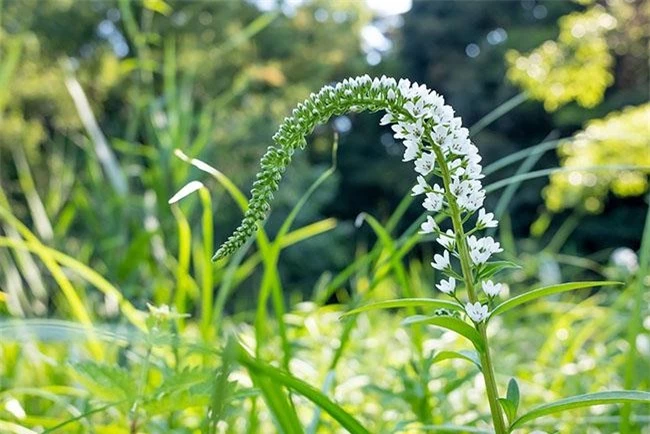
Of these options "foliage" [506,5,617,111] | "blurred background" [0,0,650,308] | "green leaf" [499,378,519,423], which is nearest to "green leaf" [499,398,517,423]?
"green leaf" [499,378,519,423]

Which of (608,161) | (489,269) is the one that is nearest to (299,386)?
(489,269)

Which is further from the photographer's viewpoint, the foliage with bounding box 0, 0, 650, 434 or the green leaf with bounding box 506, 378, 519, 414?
the foliage with bounding box 0, 0, 650, 434

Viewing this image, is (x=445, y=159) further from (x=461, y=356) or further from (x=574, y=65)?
(x=574, y=65)

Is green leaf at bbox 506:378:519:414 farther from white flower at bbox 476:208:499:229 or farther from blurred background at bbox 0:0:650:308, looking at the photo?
blurred background at bbox 0:0:650:308

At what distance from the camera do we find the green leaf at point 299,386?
36 cm

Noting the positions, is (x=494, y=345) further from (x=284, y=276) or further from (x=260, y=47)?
(x=260, y=47)

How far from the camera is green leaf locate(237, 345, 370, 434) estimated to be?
36 centimetres

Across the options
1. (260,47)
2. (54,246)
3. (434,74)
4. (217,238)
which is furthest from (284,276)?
(54,246)

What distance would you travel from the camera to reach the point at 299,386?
1.42 feet

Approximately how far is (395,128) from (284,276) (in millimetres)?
10183

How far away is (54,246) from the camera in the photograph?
159 cm

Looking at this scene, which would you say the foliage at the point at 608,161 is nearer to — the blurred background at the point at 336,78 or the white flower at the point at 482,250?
the blurred background at the point at 336,78

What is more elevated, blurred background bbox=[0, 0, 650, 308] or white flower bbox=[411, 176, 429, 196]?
blurred background bbox=[0, 0, 650, 308]

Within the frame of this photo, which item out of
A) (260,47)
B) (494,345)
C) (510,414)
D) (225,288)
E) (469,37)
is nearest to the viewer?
(510,414)
